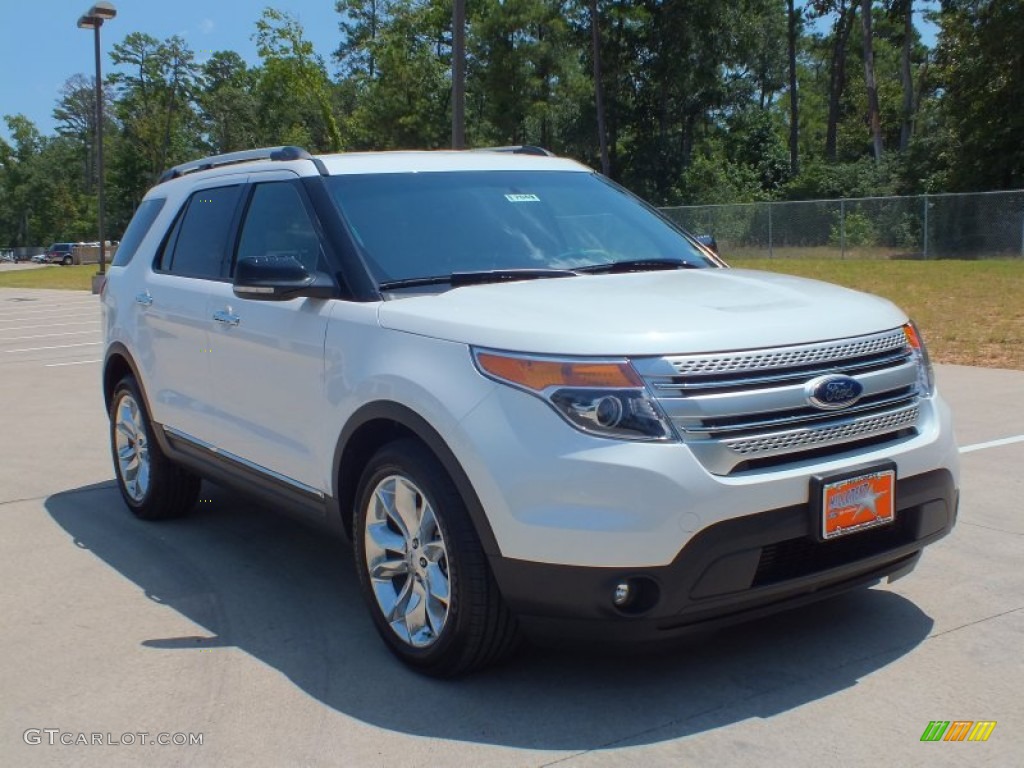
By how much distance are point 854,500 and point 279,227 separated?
281cm

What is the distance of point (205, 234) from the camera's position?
19.5 ft

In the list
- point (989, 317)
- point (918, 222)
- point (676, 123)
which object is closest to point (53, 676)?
point (989, 317)

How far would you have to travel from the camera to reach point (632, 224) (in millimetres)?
5406

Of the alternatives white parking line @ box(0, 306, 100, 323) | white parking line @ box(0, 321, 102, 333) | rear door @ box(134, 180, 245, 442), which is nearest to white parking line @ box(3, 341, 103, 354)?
white parking line @ box(0, 321, 102, 333)

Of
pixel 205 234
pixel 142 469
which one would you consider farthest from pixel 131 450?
pixel 205 234

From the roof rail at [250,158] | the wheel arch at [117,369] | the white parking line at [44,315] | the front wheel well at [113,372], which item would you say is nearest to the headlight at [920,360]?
the roof rail at [250,158]

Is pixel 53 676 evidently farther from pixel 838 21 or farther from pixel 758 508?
pixel 838 21

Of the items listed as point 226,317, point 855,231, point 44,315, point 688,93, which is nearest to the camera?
point 226,317

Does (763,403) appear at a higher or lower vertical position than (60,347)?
higher

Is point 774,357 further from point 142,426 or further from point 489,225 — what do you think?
point 142,426

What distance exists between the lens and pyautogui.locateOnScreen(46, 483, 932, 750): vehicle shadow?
3.77 metres

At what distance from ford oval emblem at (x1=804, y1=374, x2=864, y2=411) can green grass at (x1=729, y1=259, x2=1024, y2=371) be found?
8466 millimetres

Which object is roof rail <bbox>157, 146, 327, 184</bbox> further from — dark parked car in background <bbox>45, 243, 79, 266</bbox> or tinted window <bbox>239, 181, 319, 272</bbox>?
dark parked car in background <bbox>45, 243, 79, 266</bbox>

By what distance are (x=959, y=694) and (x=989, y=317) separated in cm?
1301
